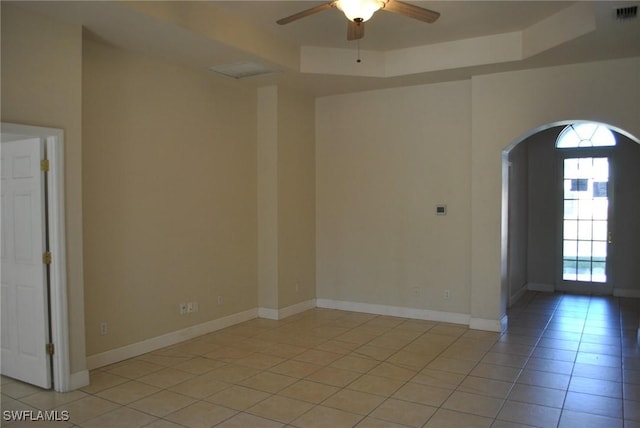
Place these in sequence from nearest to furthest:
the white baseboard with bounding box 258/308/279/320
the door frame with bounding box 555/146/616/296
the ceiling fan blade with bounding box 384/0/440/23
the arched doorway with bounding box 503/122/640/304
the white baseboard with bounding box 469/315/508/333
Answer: the ceiling fan blade with bounding box 384/0/440/23 < the white baseboard with bounding box 469/315/508/333 < the white baseboard with bounding box 258/308/279/320 < the arched doorway with bounding box 503/122/640/304 < the door frame with bounding box 555/146/616/296

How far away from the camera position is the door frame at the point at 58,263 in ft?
12.5

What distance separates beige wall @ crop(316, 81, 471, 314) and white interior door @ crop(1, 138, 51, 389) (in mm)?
3808

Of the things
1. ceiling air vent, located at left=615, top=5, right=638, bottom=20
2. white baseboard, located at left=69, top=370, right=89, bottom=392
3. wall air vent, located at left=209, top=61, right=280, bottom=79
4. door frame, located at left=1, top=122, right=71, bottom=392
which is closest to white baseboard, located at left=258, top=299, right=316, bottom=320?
white baseboard, located at left=69, top=370, right=89, bottom=392

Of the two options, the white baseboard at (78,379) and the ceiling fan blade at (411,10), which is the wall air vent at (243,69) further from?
the white baseboard at (78,379)

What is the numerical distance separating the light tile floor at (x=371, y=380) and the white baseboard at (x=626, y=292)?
1932 millimetres

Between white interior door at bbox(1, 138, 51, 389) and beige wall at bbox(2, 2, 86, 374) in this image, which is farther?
white interior door at bbox(1, 138, 51, 389)

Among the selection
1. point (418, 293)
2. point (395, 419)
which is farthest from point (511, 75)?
point (395, 419)

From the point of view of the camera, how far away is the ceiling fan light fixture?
10.5 feet

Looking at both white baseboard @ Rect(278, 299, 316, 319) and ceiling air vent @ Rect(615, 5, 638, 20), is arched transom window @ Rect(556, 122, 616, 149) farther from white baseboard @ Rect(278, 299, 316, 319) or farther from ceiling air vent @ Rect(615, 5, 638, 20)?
white baseboard @ Rect(278, 299, 316, 319)

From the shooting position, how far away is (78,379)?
3.98m

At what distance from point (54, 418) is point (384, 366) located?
A: 8.75ft

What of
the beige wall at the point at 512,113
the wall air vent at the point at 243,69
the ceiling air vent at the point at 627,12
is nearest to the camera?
the ceiling air vent at the point at 627,12

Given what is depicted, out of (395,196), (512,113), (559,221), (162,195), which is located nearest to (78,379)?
(162,195)

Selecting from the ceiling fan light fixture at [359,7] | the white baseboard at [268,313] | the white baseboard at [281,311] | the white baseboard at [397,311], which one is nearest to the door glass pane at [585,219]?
the white baseboard at [397,311]
